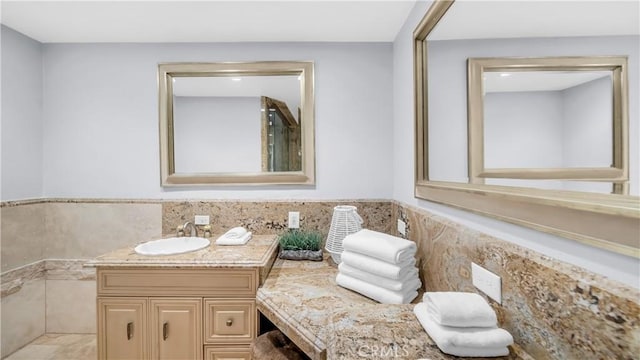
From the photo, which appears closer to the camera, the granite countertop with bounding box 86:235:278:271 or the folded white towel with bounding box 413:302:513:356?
the folded white towel with bounding box 413:302:513:356

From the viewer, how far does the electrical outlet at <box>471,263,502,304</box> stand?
0.98 meters

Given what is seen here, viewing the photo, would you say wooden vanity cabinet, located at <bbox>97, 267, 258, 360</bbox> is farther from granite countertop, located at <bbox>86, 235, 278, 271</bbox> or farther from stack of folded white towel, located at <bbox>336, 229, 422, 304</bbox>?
stack of folded white towel, located at <bbox>336, 229, 422, 304</bbox>

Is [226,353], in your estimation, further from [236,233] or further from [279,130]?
[279,130]

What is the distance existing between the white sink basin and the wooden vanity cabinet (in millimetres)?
313

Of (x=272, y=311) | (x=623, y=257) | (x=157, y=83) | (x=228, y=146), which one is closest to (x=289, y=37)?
(x=228, y=146)

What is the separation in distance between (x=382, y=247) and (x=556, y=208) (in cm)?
74

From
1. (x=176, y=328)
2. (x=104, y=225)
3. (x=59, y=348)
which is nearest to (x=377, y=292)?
(x=176, y=328)

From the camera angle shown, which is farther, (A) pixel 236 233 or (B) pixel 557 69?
(A) pixel 236 233

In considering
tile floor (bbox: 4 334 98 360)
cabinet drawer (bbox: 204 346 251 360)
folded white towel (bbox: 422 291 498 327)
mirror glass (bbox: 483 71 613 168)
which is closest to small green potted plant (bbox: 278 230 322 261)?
cabinet drawer (bbox: 204 346 251 360)

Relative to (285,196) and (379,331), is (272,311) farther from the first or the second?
(285,196)

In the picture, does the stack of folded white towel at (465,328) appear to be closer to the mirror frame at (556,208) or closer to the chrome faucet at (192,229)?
the mirror frame at (556,208)

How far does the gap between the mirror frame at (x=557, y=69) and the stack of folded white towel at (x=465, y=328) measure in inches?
16.3

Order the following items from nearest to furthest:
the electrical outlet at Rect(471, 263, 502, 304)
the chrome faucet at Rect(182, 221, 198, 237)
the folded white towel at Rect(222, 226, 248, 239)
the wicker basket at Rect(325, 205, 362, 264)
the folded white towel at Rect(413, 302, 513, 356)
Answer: the folded white towel at Rect(413, 302, 513, 356), the electrical outlet at Rect(471, 263, 502, 304), the wicker basket at Rect(325, 205, 362, 264), the folded white towel at Rect(222, 226, 248, 239), the chrome faucet at Rect(182, 221, 198, 237)

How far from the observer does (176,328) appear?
5.40ft
